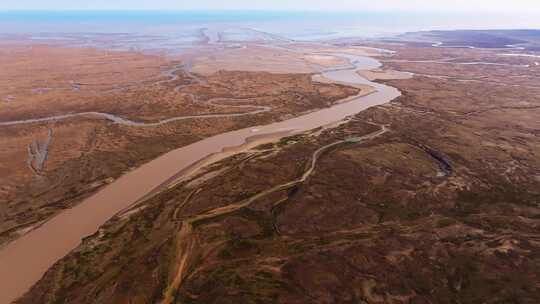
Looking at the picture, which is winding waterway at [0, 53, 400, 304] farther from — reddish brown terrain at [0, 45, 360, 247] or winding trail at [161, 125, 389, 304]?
winding trail at [161, 125, 389, 304]

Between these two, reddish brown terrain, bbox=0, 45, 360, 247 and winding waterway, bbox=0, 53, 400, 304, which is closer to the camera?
winding waterway, bbox=0, 53, 400, 304

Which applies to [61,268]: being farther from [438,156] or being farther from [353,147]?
[438,156]

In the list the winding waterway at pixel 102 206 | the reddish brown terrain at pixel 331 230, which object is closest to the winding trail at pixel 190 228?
the reddish brown terrain at pixel 331 230

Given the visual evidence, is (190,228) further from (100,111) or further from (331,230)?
(100,111)

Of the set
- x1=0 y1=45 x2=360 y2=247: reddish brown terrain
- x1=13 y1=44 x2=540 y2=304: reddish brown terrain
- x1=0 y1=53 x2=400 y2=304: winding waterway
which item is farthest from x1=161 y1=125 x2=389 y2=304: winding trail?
x1=0 y1=45 x2=360 y2=247: reddish brown terrain

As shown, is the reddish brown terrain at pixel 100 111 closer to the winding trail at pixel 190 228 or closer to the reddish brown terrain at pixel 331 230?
the reddish brown terrain at pixel 331 230

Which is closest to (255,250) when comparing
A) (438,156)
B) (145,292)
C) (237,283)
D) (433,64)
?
(237,283)
